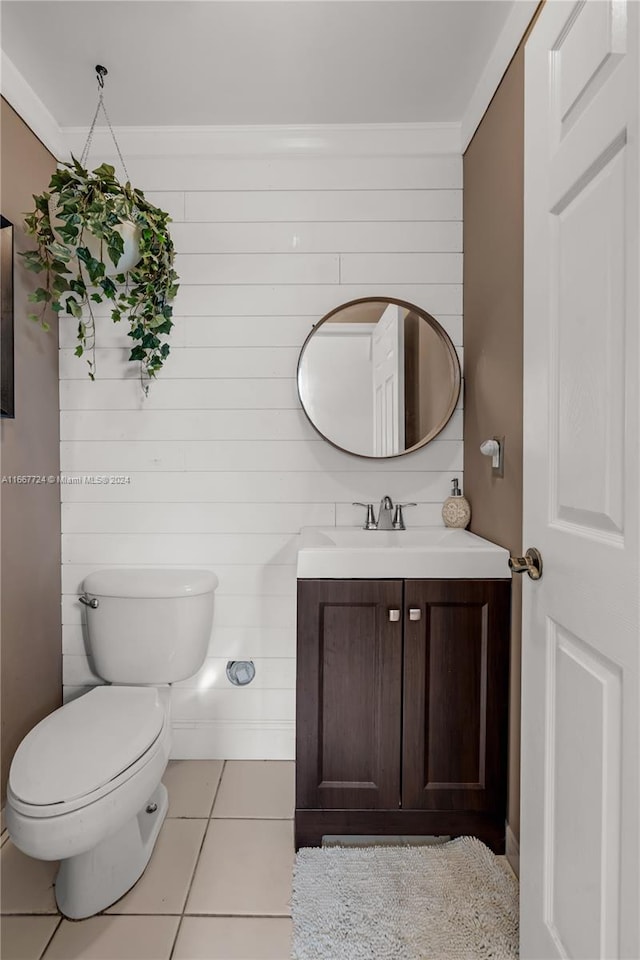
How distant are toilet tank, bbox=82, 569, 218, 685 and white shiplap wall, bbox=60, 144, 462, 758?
228 millimetres

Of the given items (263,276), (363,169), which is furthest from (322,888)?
(363,169)

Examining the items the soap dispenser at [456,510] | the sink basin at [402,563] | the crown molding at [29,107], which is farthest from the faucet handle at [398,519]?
the crown molding at [29,107]

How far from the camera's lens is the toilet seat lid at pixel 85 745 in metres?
1.36

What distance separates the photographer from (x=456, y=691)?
171 centimetres

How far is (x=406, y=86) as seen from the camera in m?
1.97

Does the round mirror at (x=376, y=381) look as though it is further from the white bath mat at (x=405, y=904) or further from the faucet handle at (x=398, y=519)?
the white bath mat at (x=405, y=904)

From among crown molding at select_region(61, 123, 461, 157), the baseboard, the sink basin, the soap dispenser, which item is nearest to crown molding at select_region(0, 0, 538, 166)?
crown molding at select_region(61, 123, 461, 157)

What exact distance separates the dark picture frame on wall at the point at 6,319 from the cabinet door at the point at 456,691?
136 centimetres

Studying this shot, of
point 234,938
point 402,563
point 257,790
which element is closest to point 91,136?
point 402,563

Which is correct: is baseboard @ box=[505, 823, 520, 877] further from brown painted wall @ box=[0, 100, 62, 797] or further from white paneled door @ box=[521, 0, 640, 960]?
brown painted wall @ box=[0, 100, 62, 797]

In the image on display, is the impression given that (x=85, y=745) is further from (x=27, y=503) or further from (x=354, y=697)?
(x=27, y=503)

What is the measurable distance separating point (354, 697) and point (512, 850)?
0.62 m

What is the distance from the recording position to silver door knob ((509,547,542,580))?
3.72 ft

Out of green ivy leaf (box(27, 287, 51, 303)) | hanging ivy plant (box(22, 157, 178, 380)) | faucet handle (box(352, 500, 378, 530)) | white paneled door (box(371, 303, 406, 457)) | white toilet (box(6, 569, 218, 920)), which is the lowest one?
white toilet (box(6, 569, 218, 920))
